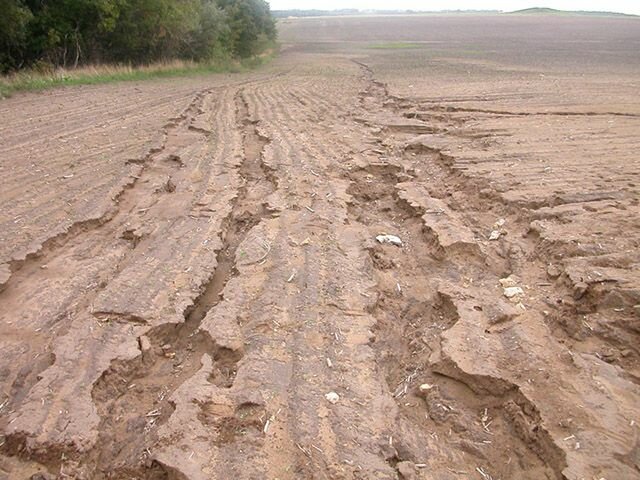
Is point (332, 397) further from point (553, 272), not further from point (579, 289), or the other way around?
point (553, 272)

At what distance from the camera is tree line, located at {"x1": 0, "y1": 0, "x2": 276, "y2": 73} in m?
16.1

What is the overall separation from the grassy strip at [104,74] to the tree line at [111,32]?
0.86 m

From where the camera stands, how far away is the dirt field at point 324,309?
258 centimetres

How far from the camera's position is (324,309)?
3.63 meters

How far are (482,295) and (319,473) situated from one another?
2.02 metres

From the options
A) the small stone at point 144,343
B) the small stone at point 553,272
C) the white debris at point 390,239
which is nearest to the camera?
the small stone at point 144,343

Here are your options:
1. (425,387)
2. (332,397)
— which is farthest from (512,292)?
(332,397)

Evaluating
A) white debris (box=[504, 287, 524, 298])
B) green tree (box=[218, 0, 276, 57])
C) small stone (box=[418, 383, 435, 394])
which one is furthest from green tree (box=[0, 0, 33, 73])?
small stone (box=[418, 383, 435, 394])

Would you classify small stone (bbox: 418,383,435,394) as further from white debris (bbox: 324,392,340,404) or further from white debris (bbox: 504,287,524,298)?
white debris (bbox: 504,287,524,298)

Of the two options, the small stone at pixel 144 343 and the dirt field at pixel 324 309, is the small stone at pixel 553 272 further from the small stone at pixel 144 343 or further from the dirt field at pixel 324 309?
the small stone at pixel 144 343

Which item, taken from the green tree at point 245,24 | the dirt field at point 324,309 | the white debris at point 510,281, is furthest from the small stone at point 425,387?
the green tree at point 245,24

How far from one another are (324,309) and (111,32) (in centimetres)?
1951

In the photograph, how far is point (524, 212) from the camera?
510cm

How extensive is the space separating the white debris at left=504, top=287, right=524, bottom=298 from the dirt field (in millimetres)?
51
